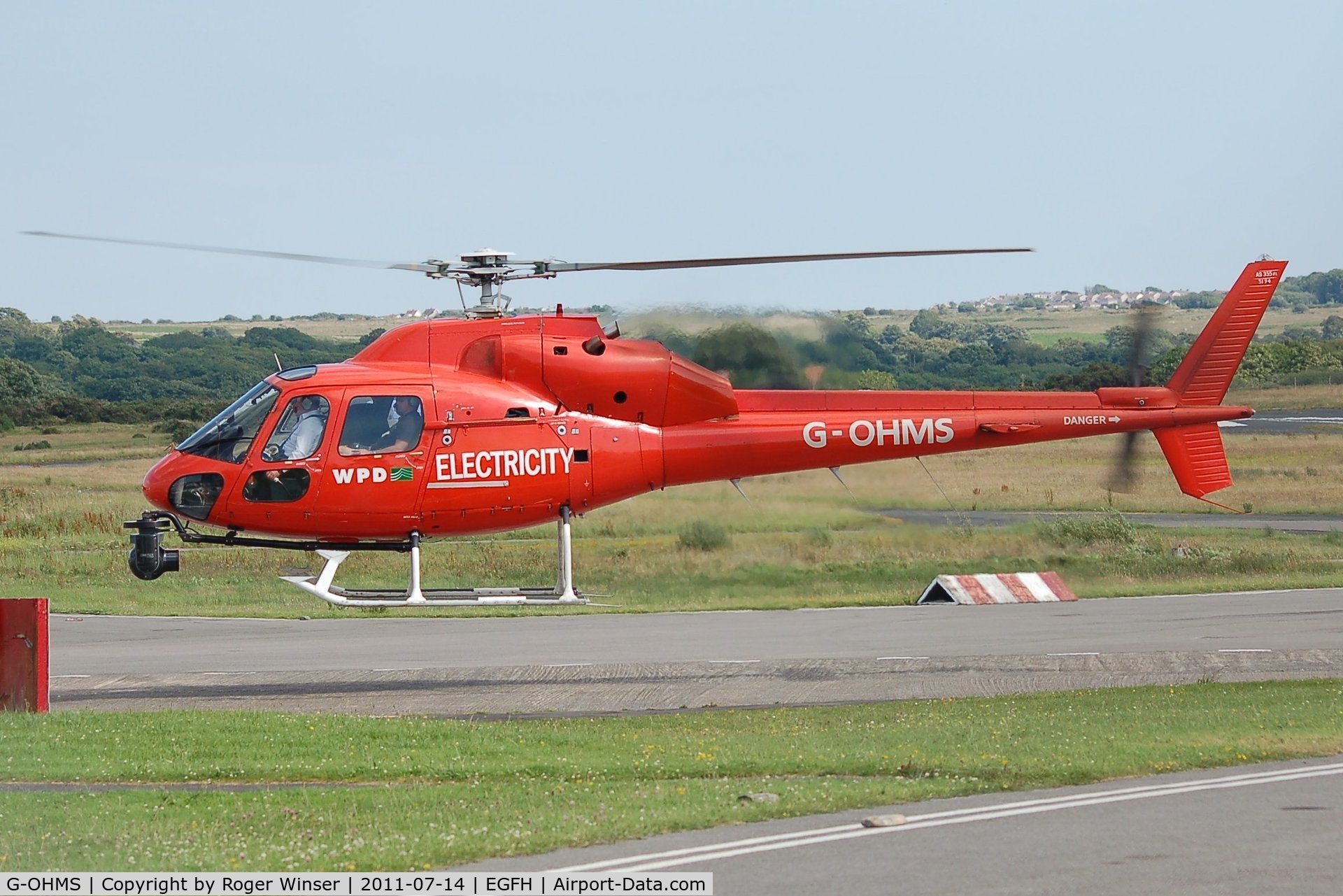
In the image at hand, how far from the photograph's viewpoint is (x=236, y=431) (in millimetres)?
17250

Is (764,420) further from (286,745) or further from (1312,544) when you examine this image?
(1312,544)

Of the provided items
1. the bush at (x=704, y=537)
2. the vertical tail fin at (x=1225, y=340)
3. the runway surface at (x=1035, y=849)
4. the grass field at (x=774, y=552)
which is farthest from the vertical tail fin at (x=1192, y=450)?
the runway surface at (x=1035, y=849)

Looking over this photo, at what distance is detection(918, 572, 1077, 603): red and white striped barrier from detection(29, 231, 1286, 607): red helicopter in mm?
8283

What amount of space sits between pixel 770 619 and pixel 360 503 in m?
10.1

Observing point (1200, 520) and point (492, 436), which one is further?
point (1200, 520)

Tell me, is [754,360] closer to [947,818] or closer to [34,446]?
[947,818]

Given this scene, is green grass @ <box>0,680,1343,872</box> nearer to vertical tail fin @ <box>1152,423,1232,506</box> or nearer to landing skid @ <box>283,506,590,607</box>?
landing skid @ <box>283,506,590,607</box>

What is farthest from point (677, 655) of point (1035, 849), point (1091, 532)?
point (1091, 532)

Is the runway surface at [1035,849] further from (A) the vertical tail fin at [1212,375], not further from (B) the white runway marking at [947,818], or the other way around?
(A) the vertical tail fin at [1212,375]

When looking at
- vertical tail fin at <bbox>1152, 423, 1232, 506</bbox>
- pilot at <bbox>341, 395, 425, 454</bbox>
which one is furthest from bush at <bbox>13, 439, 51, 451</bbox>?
vertical tail fin at <bbox>1152, 423, 1232, 506</bbox>

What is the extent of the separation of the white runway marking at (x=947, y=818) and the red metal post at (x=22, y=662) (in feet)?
32.4

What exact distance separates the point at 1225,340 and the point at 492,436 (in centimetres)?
1046

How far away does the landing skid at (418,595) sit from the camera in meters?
16.9

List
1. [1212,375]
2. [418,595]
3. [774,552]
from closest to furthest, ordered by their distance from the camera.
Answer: [418,595] < [1212,375] < [774,552]
